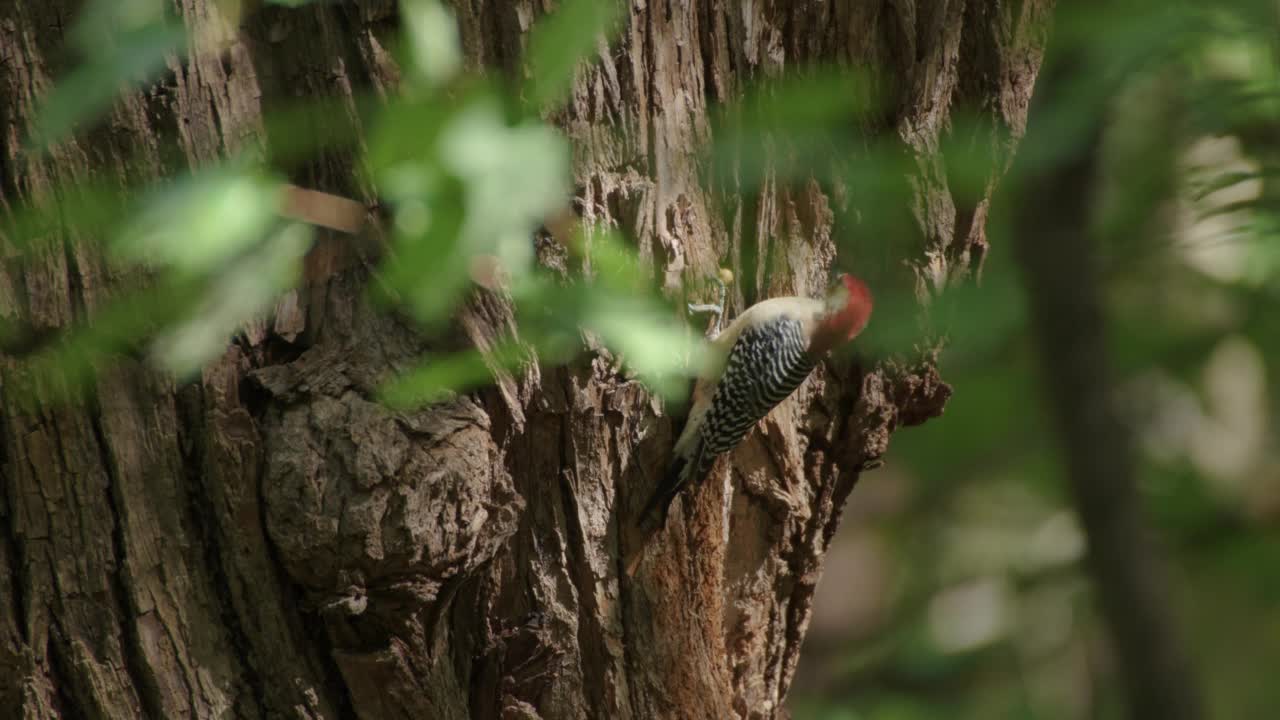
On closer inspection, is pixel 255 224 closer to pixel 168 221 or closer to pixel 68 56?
pixel 168 221

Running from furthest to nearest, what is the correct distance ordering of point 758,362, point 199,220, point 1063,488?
1. point 1063,488
2. point 758,362
3. point 199,220

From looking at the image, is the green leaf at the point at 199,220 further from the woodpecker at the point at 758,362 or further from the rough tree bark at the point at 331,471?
the woodpecker at the point at 758,362

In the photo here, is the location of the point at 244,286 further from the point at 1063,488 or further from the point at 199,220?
the point at 1063,488

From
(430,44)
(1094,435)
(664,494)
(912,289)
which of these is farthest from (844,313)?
(430,44)

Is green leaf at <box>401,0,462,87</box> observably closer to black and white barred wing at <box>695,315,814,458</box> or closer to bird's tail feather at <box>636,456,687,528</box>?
bird's tail feather at <box>636,456,687,528</box>

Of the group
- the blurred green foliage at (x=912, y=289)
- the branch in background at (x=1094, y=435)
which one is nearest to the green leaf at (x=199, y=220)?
the blurred green foliage at (x=912, y=289)

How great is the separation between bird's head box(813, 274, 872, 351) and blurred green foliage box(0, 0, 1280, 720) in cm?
6

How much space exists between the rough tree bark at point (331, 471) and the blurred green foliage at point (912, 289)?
4.6 inches

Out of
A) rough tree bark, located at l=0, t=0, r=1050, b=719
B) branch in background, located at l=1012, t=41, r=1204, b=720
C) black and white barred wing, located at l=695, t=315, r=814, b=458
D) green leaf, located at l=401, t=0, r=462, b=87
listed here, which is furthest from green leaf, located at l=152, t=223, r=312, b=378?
branch in background, located at l=1012, t=41, r=1204, b=720

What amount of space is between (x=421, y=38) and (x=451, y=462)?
1273 mm

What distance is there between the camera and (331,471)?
7.11 feet

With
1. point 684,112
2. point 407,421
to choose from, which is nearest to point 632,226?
point 684,112

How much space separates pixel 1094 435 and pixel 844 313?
98 centimetres

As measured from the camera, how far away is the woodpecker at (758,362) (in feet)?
9.24
